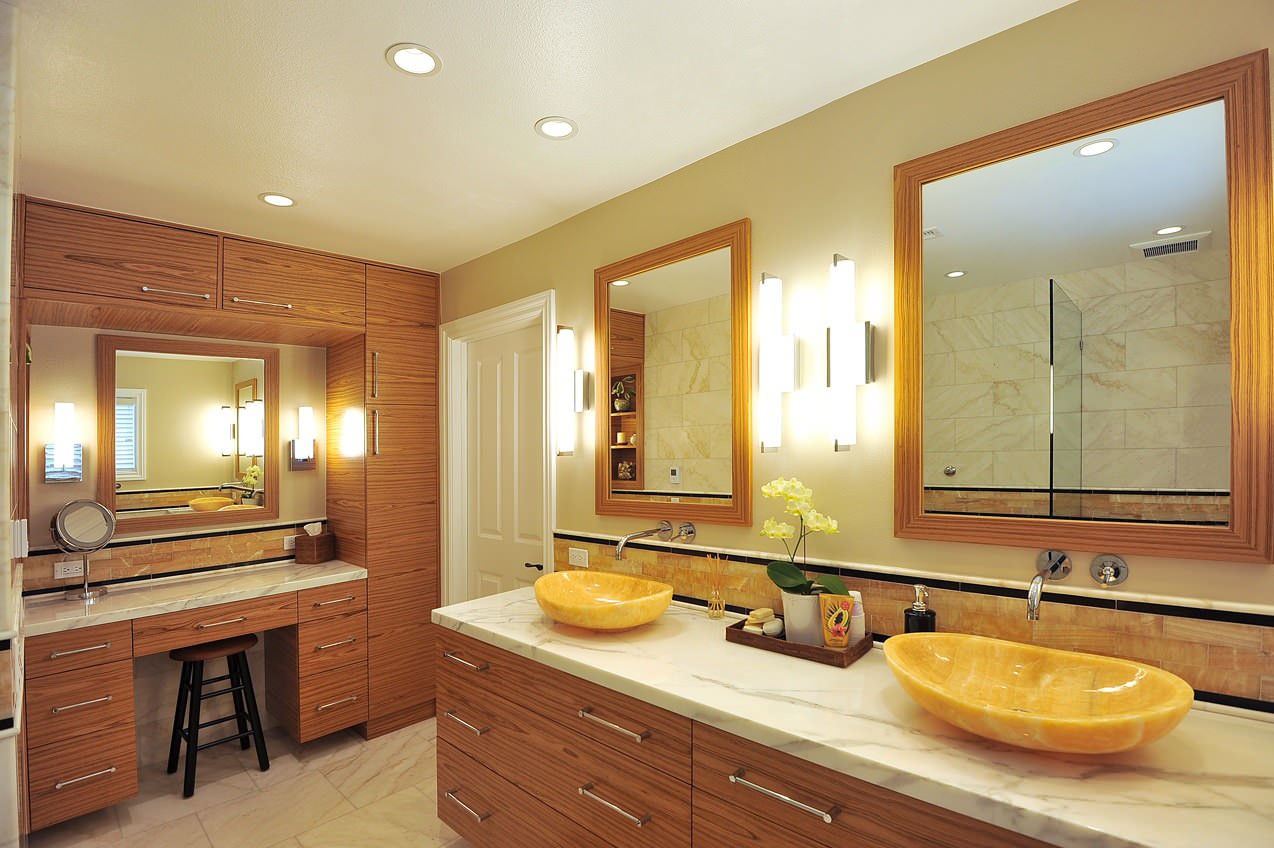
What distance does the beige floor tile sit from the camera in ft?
8.44

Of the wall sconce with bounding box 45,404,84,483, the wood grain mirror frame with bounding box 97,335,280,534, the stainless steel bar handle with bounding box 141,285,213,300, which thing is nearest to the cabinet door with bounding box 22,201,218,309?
the stainless steel bar handle with bounding box 141,285,213,300

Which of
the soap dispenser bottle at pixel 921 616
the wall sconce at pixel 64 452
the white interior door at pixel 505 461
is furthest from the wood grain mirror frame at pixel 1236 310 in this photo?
the wall sconce at pixel 64 452

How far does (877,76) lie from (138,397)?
350 cm

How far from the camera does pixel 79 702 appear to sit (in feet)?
8.44

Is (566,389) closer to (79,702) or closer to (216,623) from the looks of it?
(216,623)

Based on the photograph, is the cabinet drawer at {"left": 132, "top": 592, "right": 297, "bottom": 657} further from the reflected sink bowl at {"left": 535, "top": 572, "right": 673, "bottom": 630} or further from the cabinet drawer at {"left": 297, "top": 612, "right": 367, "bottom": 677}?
the reflected sink bowl at {"left": 535, "top": 572, "right": 673, "bottom": 630}

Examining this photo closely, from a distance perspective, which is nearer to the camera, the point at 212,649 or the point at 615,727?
the point at 615,727

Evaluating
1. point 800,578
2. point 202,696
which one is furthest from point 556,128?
point 202,696

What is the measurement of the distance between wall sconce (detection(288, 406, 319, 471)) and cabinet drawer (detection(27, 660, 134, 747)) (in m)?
1.27

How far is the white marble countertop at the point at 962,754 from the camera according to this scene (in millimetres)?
1037

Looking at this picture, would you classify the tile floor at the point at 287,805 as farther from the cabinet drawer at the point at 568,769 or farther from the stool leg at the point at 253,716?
the cabinet drawer at the point at 568,769

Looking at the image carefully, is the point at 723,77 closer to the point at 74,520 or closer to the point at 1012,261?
the point at 1012,261

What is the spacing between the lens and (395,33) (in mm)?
1652

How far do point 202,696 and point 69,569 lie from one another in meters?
0.81
